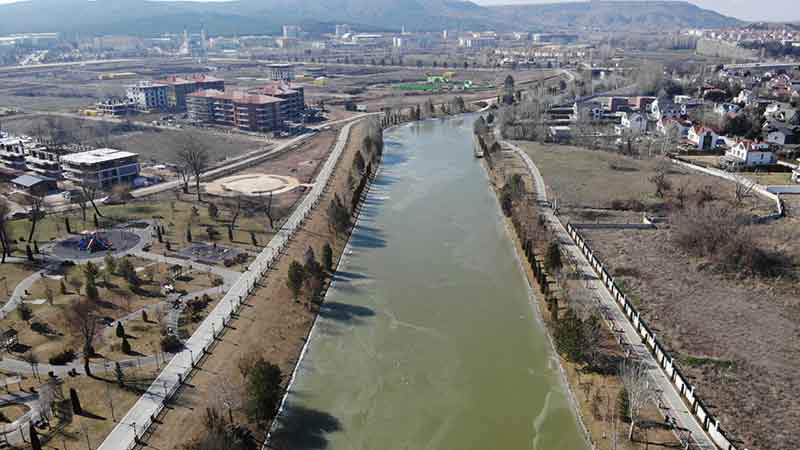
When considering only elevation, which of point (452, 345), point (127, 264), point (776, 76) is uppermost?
point (776, 76)

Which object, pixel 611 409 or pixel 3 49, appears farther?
pixel 3 49

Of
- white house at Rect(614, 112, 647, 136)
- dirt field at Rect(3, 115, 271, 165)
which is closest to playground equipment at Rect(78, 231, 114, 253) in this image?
dirt field at Rect(3, 115, 271, 165)

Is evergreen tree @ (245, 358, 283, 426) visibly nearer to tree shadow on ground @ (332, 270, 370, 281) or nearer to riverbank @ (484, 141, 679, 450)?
riverbank @ (484, 141, 679, 450)

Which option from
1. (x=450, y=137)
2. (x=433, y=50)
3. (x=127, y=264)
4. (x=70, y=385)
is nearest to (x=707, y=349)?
(x=70, y=385)

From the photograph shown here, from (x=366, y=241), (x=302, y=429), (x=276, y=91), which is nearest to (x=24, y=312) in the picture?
(x=302, y=429)

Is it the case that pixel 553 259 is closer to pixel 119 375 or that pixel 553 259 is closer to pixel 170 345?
pixel 170 345

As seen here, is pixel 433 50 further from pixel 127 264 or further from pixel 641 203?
pixel 127 264

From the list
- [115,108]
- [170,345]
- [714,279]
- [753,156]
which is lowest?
[170,345]
